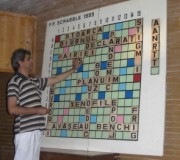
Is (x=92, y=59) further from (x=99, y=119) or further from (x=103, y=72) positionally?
(x=99, y=119)

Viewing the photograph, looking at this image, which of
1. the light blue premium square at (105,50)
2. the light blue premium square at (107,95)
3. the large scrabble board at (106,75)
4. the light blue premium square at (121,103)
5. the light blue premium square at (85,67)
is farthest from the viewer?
the light blue premium square at (85,67)

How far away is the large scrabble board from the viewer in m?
2.42

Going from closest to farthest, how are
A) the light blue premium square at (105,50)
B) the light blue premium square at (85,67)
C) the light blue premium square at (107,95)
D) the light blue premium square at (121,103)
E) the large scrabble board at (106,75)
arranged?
the large scrabble board at (106,75) < the light blue premium square at (121,103) < the light blue premium square at (107,95) < the light blue premium square at (105,50) < the light blue premium square at (85,67)

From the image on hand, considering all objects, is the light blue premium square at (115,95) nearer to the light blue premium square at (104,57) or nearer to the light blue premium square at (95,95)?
the light blue premium square at (95,95)

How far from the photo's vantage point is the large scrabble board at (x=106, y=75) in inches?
95.3

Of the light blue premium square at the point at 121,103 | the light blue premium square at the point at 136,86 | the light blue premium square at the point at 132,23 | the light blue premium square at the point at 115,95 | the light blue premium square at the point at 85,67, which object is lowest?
the light blue premium square at the point at 121,103

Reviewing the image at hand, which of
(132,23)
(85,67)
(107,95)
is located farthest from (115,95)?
(132,23)

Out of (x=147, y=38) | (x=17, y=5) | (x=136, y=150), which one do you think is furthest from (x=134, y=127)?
(x=17, y=5)

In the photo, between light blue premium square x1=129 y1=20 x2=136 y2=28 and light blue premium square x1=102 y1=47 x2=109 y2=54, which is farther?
light blue premium square x1=102 y1=47 x2=109 y2=54

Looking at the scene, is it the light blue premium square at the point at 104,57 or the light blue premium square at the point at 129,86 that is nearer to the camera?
the light blue premium square at the point at 129,86

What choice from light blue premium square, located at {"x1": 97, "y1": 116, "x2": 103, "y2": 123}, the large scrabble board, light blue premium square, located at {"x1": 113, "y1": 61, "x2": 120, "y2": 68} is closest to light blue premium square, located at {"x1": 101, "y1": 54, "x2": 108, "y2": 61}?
the large scrabble board

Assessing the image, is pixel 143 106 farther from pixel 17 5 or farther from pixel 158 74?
pixel 17 5

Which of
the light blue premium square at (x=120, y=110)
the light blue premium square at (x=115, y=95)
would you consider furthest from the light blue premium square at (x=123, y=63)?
Result: the light blue premium square at (x=120, y=110)

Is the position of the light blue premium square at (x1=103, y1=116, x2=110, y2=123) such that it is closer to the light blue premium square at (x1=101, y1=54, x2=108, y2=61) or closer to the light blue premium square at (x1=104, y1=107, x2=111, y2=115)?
the light blue premium square at (x1=104, y1=107, x2=111, y2=115)
